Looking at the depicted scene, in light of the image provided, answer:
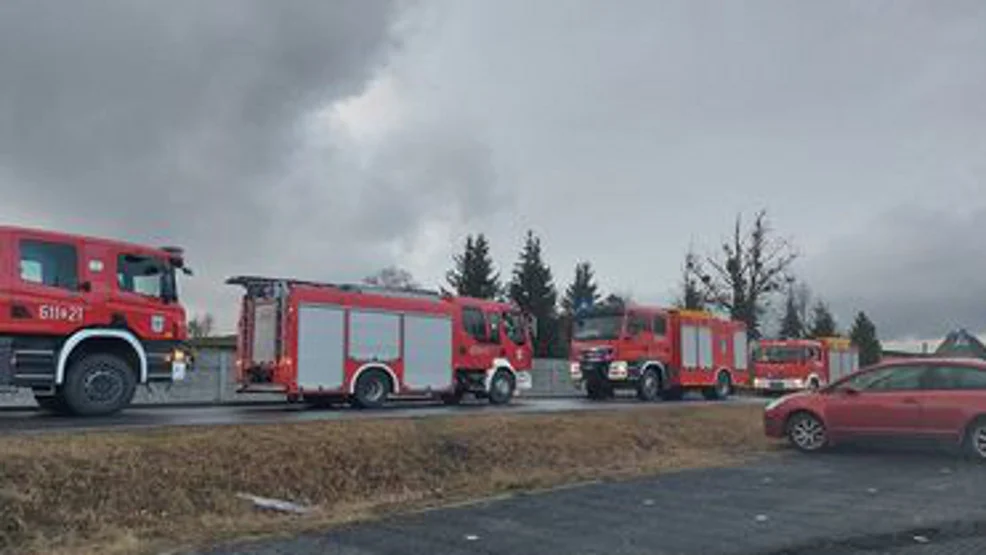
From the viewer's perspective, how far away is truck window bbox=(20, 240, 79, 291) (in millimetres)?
14578

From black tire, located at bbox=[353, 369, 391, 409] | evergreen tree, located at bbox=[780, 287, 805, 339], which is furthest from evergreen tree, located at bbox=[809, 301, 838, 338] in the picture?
black tire, located at bbox=[353, 369, 391, 409]

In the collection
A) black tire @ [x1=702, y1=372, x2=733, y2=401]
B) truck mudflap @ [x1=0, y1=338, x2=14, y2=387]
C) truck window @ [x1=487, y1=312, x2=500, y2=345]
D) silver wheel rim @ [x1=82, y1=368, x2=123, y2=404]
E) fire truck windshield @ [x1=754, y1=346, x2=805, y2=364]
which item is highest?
truck window @ [x1=487, y1=312, x2=500, y2=345]

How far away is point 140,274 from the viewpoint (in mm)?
15945

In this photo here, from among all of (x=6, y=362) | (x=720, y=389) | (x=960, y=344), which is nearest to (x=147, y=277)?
(x=6, y=362)

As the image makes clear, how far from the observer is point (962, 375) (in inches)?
582

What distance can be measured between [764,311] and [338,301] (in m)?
54.2

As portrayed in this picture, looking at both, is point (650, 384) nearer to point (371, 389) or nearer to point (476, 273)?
point (371, 389)

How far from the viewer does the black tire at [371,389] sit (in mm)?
20812

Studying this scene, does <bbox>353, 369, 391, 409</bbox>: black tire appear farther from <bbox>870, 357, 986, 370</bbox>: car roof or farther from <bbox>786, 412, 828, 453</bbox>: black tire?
<bbox>870, 357, 986, 370</bbox>: car roof

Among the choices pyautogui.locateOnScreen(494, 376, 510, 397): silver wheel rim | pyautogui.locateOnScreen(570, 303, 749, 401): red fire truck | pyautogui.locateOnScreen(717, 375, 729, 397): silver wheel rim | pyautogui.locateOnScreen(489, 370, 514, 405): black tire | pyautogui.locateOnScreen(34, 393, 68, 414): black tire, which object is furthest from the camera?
pyautogui.locateOnScreen(717, 375, 729, 397): silver wheel rim

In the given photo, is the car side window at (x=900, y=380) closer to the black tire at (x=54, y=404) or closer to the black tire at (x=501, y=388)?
the black tire at (x=501, y=388)

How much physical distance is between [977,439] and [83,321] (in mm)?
13062

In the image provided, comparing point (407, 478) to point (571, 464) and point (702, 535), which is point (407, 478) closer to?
point (571, 464)

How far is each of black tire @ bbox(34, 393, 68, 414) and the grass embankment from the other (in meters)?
3.54
